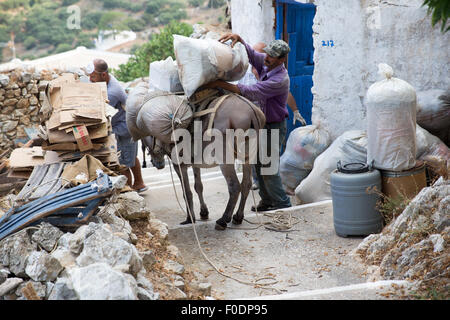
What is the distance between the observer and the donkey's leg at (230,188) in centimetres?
576

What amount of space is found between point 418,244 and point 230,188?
2149mm

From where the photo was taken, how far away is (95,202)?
4270mm

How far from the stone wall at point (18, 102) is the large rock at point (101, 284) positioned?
762 cm

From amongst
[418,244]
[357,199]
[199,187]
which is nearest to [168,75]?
[199,187]

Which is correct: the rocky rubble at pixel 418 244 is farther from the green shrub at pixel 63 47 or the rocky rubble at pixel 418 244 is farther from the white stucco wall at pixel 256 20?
the green shrub at pixel 63 47

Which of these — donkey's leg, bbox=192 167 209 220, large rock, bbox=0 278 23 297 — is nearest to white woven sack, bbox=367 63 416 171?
donkey's leg, bbox=192 167 209 220

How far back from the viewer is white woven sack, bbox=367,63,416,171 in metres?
5.34

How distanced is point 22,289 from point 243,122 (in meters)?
2.86

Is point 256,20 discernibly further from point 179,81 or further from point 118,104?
point 179,81

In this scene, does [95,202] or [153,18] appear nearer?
[95,202]

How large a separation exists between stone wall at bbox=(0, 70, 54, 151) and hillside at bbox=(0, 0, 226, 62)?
113ft
